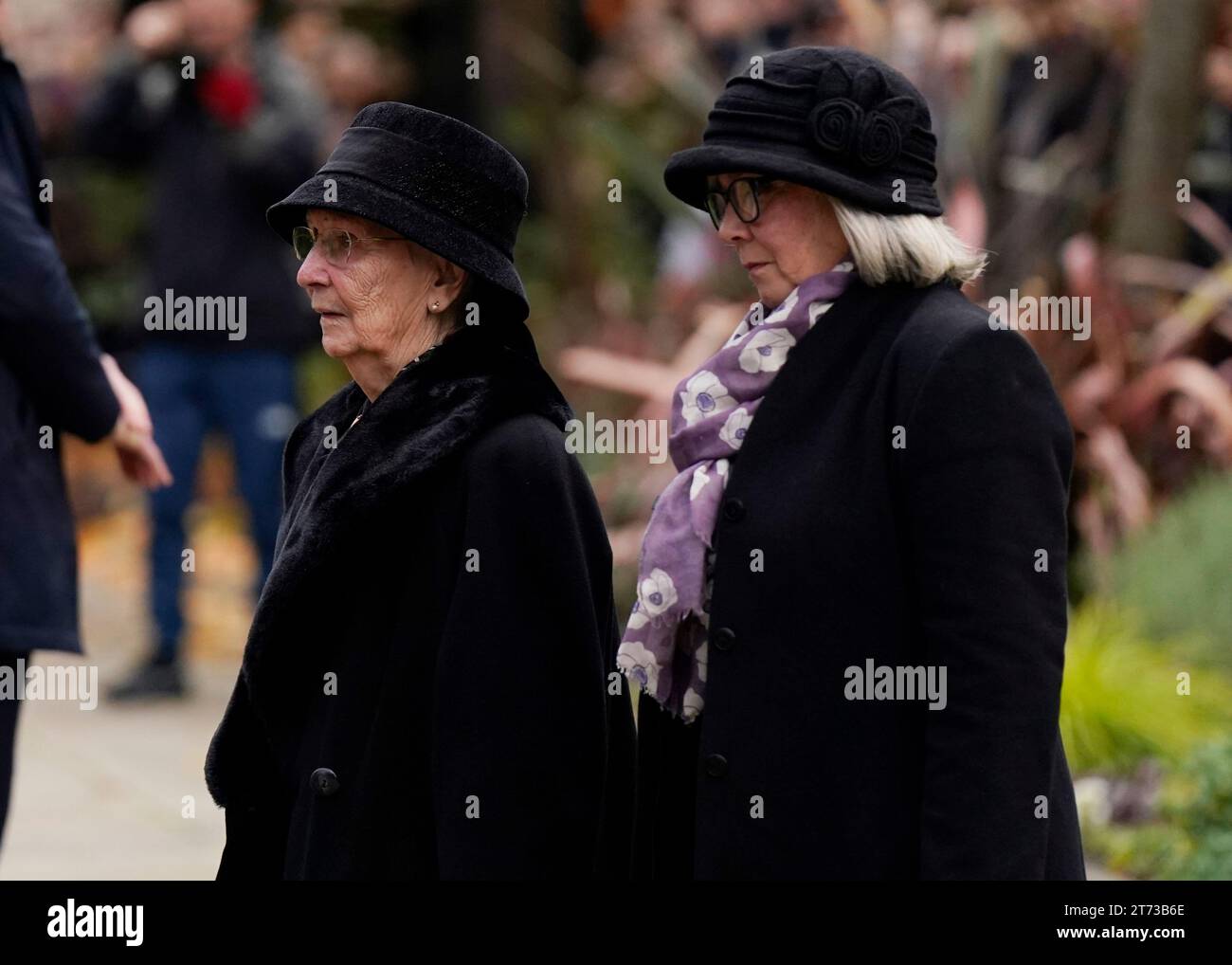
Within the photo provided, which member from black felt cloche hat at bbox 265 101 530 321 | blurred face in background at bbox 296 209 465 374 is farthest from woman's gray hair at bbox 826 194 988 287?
blurred face in background at bbox 296 209 465 374

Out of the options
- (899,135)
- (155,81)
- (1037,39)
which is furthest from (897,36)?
(899,135)

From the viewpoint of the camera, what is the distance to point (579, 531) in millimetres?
3031

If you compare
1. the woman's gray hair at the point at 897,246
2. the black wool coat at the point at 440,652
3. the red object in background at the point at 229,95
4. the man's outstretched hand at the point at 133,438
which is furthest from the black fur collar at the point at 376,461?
the red object in background at the point at 229,95

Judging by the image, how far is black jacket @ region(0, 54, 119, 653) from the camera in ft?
13.6

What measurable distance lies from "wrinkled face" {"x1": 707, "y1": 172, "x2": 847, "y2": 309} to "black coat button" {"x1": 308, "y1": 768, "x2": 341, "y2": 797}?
94 cm

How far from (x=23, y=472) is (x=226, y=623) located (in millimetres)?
4751

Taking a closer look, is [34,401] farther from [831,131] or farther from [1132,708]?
[1132,708]

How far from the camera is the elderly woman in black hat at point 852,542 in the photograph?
9.05ft

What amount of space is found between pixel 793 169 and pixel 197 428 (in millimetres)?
4920

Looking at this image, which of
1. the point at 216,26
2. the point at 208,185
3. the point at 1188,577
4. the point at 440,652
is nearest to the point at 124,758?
the point at 208,185

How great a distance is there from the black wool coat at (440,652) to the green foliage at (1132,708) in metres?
3.34

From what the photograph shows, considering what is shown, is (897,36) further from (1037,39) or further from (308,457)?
(308,457)

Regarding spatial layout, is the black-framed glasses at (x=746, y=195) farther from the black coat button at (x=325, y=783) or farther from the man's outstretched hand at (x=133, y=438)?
the man's outstretched hand at (x=133, y=438)
